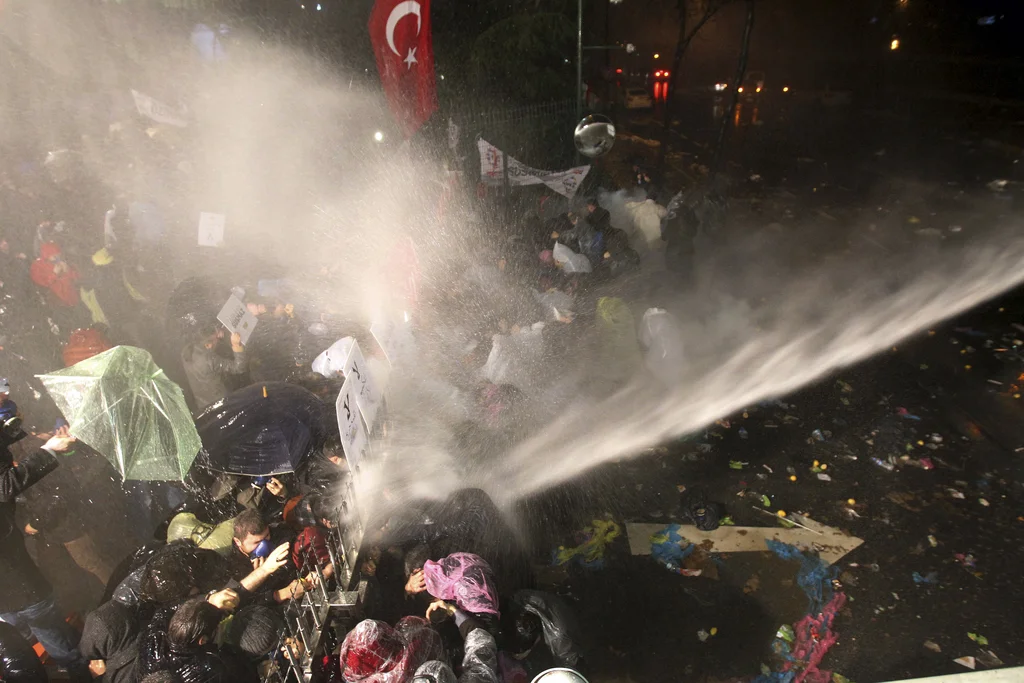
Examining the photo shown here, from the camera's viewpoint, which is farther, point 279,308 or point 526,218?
point 526,218

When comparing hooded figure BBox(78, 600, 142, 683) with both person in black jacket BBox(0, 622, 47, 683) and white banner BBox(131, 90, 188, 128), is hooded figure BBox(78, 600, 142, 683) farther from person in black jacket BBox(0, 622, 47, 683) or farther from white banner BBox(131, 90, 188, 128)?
white banner BBox(131, 90, 188, 128)

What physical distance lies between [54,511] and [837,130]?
23.7 metres

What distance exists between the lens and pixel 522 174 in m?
9.74

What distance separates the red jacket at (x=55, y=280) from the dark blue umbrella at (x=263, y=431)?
3.30 meters

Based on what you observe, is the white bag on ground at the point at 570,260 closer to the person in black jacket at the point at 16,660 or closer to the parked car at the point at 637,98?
the person in black jacket at the point at 16,660

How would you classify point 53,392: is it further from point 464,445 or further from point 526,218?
point 526,218

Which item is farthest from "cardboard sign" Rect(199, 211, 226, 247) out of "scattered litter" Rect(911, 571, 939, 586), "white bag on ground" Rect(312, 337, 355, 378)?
"scattered litter" Rect(911, 571, 939, 586)

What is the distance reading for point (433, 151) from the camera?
40.8 feet

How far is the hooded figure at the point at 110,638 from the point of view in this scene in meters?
3.21

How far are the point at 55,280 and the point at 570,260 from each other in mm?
6228

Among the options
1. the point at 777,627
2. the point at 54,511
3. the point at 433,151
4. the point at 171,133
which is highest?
the point at 171,133

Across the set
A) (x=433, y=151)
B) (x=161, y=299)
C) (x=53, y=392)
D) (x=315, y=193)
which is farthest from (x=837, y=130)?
(x=53, y=392)

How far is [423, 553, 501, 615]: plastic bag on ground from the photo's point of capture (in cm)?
355

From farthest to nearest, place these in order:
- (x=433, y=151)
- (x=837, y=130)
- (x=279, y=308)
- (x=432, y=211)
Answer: (x=837, y=130) < (x=433, y=151) < (x=432, y=211) < (x=279, y=308)
